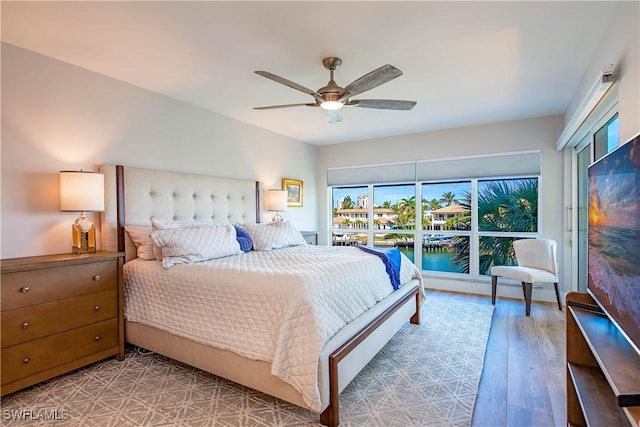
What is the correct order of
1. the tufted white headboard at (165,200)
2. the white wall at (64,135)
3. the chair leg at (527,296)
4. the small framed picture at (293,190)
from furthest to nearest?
1. the small framed picture at (293,190)
2. the chair leg at (527,296)
3. the tufted white headboard at (165,200)
4. the white wall at (64,135)

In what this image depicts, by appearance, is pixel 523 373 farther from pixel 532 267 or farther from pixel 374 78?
pixel 374 78

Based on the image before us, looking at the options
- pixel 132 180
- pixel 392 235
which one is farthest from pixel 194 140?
pixel 392 235

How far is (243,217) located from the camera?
4176 mm

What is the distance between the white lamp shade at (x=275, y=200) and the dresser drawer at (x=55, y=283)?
7.28 feet

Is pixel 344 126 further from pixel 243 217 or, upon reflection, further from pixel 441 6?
pixel 441 6

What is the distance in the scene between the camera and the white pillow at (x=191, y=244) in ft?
8.54

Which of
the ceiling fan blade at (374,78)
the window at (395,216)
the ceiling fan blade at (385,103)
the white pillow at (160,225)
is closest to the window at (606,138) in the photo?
the ceiling fan blade at (385,103)

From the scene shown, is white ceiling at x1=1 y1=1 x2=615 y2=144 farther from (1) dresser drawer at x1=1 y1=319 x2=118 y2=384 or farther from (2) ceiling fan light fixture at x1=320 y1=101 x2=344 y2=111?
(1) dresser drawer at x1=1 y1=319 x2=118 y2=384

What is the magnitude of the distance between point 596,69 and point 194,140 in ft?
12.4

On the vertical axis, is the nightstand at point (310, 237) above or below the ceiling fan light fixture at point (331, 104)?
below

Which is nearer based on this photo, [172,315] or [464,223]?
[172,315]

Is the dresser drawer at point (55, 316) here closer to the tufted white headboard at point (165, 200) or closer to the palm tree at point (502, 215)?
the tufted white headboard at point (165, 200)

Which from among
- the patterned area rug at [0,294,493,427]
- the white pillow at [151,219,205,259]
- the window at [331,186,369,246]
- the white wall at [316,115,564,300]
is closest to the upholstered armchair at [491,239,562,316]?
the white wall at [316,115,564,300]

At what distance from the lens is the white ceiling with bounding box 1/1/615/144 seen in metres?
1.94
